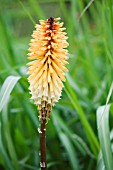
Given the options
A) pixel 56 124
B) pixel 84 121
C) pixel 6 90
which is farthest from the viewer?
pixel 56 124

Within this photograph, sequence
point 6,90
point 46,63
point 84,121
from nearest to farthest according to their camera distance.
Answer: point 46,63 < point 6,90 < point 84,121

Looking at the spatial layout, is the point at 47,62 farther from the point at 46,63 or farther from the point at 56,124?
the point at 56,124

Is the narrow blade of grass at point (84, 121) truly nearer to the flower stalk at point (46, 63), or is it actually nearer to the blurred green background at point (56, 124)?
the blurred green background at point (56, 124)

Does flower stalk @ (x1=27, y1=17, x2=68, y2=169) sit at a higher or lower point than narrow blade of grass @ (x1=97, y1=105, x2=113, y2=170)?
higher

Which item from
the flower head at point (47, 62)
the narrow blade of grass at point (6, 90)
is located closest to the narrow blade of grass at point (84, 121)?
the narrow blade of grass at point (6, 90)

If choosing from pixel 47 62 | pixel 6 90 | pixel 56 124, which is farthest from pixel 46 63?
pixel 56 124

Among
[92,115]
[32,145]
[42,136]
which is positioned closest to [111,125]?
[92,115]

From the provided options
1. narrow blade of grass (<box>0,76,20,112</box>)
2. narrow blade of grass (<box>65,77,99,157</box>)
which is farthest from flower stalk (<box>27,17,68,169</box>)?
narrow blade of grass (<box>65,77,99,157</box>)

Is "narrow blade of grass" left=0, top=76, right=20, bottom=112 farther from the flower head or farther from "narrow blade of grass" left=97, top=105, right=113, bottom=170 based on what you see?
"narrow blade of grass" left=97, top=105, right=113, bottom=170

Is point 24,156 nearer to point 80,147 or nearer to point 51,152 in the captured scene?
point 51,152
